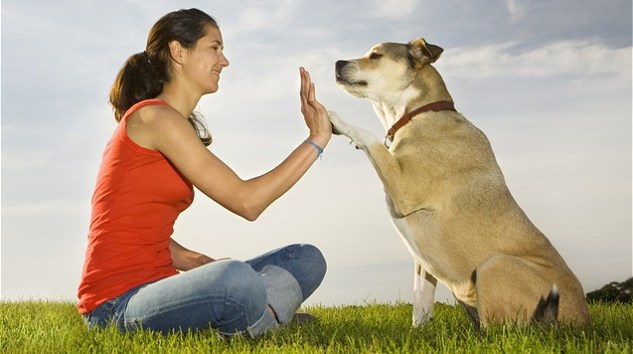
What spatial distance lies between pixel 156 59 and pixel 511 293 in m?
2.89

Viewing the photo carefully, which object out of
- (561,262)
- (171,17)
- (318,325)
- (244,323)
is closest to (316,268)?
(318,325)

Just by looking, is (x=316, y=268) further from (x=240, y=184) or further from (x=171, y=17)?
(x=171, y=17)

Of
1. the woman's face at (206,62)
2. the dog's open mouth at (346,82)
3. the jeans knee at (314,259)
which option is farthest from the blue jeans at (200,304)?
the dog's open mouth at (346,82)

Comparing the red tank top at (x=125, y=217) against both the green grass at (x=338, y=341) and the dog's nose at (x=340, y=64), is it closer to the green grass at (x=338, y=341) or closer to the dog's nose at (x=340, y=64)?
the green grass at (x=338, y=341)

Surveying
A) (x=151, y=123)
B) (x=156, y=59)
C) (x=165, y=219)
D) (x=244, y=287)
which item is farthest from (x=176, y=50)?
(x=244, y=287)

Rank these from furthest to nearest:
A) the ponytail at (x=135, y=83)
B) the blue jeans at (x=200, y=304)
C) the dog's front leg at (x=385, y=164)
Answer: the dog's front leg at (x=385, y=164), the ponytail at (x=135, y=83), the blue jeans at (x=200, y=304)

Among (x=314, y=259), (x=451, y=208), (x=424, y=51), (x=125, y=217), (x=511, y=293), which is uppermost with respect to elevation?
(x=424, y=51)

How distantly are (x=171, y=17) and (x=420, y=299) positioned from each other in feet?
9.66

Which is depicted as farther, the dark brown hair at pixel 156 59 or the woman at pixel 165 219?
the dark brown hair at pixel 156 59

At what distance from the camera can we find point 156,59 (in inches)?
183

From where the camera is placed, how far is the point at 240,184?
418 centimetres

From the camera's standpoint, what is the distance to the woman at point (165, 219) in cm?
405

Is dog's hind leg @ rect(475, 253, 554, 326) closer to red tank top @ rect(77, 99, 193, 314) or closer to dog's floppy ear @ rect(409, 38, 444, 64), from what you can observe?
dog's floppy ear @ rect(409, 38, 444, 64)

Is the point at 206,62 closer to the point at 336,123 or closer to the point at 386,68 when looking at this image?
the point at 336,123
